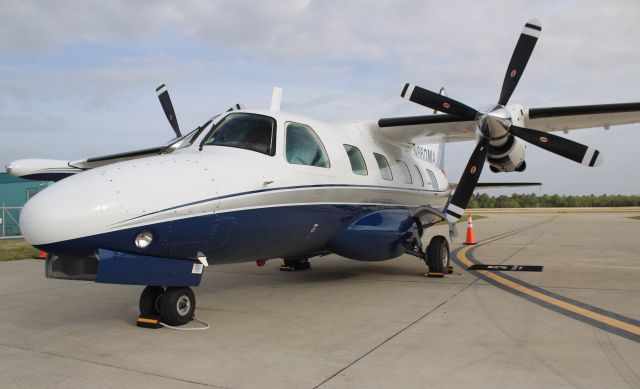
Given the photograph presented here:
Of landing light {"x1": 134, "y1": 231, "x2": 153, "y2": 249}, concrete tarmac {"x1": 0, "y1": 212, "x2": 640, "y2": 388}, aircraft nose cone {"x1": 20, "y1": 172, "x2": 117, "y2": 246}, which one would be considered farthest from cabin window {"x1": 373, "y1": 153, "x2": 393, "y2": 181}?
aircraft nose cone {"x1": 20, "y1": 172, "x2": 117, "y2": 246}

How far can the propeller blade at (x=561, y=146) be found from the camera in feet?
28.5

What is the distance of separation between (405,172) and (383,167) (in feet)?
3.67

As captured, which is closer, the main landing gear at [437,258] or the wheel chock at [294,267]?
the main landing gear at [437,258]

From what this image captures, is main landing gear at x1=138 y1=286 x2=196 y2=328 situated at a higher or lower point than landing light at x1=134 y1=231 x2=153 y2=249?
lower

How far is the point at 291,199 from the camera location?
688cm

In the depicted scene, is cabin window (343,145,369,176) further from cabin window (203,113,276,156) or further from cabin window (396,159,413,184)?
cabin window (203,113,276,156)

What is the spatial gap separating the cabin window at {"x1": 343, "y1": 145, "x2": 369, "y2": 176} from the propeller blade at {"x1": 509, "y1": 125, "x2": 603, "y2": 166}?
108 inches

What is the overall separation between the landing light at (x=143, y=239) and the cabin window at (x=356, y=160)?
13.6ft

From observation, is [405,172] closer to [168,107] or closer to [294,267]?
[294,267]

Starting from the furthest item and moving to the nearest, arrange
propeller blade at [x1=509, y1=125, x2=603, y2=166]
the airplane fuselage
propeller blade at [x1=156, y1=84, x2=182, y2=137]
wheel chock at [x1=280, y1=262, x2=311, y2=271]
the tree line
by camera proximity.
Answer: the tree line → propeller blade at [x1=156, y1=84, x2=182, y2=137] → wheel chock at [x1=280, y1=262, x2=311, y2=271] → propeller blade at [x1=509, y1=125, x2=603, y2=166] → the airplane fuselage

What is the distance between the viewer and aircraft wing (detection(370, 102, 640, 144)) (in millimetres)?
9180

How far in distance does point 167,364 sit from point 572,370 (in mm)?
3374

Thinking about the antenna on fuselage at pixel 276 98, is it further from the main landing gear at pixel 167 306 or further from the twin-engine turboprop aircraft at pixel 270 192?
the main landing gear at pixel 167 306

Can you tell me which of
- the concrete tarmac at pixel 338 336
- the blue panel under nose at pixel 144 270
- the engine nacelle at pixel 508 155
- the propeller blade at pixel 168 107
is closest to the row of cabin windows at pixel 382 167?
the engine nacelle at pixel 508 155
